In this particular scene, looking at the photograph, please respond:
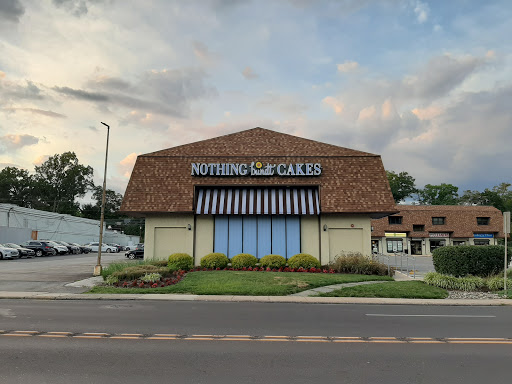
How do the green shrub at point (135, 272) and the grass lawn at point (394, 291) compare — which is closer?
the grass lawn at point (394, 291)

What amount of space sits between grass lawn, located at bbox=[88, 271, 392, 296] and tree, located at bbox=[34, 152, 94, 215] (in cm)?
8010

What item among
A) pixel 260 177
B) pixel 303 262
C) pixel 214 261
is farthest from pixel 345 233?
pixel 214 261

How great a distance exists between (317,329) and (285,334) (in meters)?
0.97

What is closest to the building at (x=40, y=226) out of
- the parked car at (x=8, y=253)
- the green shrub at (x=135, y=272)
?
the parked car at (x=8, y=253)

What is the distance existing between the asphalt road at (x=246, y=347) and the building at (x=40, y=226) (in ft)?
132

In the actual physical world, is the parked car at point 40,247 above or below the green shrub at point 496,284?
above

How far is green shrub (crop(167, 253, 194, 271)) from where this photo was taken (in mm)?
22698

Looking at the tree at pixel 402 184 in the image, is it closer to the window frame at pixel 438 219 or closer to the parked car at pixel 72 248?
the window frame at pixel 438 219

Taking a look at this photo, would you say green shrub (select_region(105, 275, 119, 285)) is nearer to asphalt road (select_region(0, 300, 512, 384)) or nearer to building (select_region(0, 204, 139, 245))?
asphalt road (select_region(0, 300, 512, 384))

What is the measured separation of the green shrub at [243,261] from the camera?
22.7 metres

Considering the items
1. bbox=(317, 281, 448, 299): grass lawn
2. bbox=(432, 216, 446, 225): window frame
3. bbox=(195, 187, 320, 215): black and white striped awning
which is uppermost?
bbox=(432, 216, 446, 225): window frame

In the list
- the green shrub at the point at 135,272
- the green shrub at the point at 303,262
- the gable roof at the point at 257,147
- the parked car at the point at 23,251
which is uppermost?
the gable roof at the point at 257,147

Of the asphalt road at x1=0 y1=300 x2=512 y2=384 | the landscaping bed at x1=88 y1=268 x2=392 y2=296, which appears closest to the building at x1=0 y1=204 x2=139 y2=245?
the landscaping bed at x1=88 y1=268 x2=392 y2=296

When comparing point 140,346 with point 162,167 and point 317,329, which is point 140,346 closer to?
point 317,329
